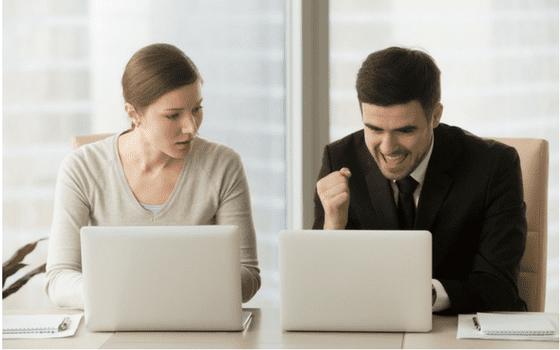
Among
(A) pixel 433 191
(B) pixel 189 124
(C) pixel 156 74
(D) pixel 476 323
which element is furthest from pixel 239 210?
(D) pixel 476 323

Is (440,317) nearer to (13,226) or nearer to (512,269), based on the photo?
(512,269)

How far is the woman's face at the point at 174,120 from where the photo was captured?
1.88 m

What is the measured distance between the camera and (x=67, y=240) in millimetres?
1830

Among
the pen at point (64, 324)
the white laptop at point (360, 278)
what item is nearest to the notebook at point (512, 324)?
the white laptop at point (360, 278)

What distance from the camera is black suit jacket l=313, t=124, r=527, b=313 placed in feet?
5.64

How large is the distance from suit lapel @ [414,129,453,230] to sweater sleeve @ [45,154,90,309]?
0.97 m

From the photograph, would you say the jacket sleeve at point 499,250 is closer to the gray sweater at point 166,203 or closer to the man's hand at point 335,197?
the man's hand at point 335,197

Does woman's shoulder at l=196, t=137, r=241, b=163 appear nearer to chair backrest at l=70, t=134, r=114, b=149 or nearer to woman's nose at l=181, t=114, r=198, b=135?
woman's nose at l=181, t=114, r=198, b=135

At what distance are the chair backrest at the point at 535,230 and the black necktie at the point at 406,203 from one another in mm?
329

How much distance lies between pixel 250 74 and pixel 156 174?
4.34 ft

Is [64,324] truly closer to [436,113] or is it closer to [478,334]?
[478,334]

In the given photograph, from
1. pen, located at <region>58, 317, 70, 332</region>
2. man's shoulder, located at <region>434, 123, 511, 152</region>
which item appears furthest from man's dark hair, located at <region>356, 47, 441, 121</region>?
pen, located at <region>58, 317, 70, 332</region>

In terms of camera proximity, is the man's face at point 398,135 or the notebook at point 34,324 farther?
the man's face at point 398,135

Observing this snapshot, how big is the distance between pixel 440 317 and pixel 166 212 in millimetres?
898
